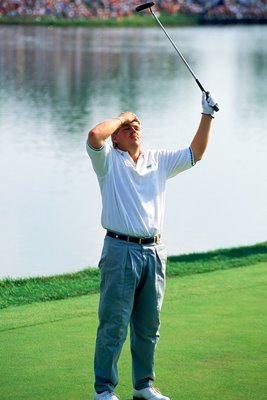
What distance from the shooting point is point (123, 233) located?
6.50 m

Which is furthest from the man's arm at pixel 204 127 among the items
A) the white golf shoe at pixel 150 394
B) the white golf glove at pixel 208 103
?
the white golf shoe at pixel 150 394

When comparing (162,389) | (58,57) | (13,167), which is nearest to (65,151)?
(13,167)

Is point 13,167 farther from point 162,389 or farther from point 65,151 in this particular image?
point 162,389

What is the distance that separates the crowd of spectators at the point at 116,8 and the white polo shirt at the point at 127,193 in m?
58.7

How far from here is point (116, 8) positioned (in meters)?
70.4

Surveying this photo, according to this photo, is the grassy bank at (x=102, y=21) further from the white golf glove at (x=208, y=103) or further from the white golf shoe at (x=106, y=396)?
the white golf shoe at (x=106, y=396)

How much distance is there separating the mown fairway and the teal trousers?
30cm

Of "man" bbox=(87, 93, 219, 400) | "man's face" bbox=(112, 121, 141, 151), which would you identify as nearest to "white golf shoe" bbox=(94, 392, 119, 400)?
"man" bbox=(87, 93, 219, 400)

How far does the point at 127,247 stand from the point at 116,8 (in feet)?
212

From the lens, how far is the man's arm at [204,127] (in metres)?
6.75

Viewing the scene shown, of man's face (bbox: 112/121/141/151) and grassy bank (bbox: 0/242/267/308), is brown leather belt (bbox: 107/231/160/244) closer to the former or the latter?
man's face (bbox: 112/121/141/151)

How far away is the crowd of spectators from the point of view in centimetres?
6575

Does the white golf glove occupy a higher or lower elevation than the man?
higher

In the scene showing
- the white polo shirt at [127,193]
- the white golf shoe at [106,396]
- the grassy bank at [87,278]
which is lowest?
the grassy bank at [87,278]
